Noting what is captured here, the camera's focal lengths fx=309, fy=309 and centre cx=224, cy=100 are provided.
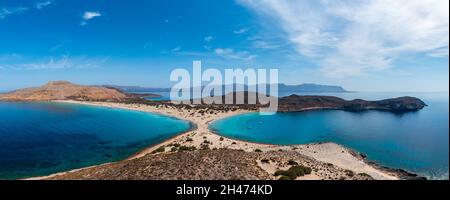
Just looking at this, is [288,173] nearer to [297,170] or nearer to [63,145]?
[297,170]

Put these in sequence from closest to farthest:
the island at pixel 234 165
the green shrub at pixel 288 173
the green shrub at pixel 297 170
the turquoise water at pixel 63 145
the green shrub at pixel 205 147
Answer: the island at pixel 234 165
the green shrub at pixel 288 173
the green shrub at pixel 297 170
the turquoise water at pixel 63 145
the green shrub at pixel 205 147

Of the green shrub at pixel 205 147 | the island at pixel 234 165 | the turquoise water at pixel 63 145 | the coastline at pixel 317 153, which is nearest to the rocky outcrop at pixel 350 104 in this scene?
the turquoise water at pixel 63 145

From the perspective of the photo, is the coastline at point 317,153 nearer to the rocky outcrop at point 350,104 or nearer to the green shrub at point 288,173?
the green shrub at point 288,173

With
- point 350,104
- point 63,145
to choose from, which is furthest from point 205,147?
point 350,104

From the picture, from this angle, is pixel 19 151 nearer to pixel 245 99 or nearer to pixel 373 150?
pixel 373 150

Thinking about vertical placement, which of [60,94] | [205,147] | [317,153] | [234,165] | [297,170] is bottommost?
[317,153]

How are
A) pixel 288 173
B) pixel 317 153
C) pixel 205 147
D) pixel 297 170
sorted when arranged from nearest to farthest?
1. pixel 288 173
2. pixel 297 170
3. pixel 317 153
4. pixel 205 147

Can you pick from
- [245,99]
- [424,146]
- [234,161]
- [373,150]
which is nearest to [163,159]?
[234,161]

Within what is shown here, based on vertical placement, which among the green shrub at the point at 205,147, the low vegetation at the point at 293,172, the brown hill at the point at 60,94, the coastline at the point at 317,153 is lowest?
the coastline at the point at 317,153

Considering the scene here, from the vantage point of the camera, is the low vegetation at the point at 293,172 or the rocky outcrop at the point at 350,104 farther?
the rocky outcrop at the point at 350,104
